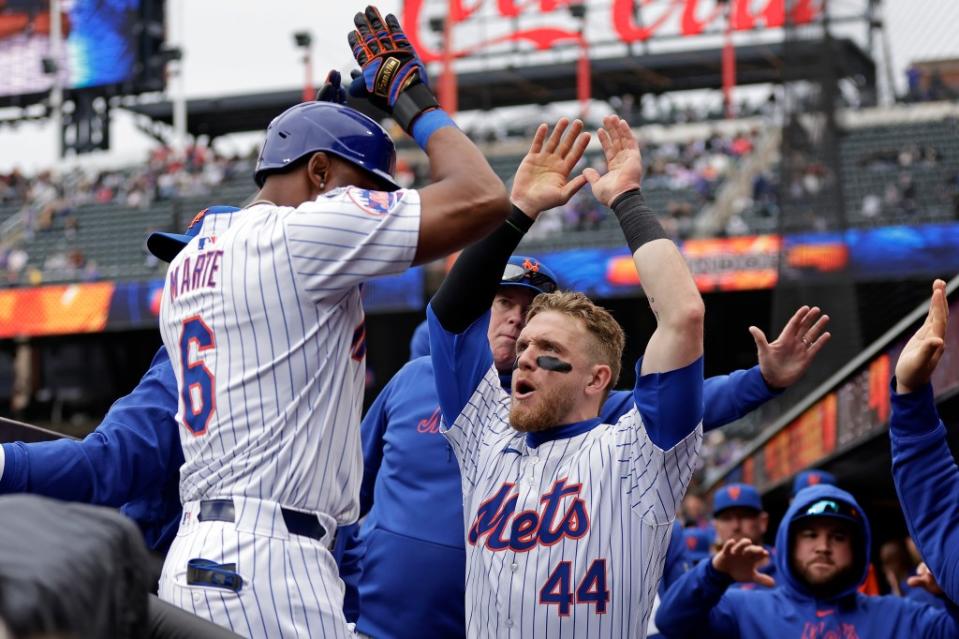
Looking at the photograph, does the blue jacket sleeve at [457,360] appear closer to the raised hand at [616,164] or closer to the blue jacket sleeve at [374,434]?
the raised hand at [616,164]

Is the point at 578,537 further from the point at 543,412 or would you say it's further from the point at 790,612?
the point at 790,612

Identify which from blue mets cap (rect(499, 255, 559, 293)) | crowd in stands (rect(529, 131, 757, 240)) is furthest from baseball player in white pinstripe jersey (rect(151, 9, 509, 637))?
crowd in stands (rect(529, 131, 757, 240))

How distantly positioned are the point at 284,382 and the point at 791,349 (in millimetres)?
1866

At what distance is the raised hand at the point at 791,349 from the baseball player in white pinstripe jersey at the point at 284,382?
5.21 ft

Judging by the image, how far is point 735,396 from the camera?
13.3 ft

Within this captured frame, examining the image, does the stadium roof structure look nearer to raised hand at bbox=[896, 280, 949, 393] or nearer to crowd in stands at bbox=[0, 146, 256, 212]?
crowd in stands at bbox=[0, 146, 256, 212]

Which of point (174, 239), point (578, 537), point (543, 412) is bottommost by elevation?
point (578, 537)

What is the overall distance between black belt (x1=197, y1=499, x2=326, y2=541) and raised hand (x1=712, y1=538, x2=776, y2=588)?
1.77 m

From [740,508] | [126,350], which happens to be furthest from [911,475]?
[126,350]

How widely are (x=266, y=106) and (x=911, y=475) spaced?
41.4 m

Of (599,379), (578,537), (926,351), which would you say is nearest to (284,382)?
(578,537)

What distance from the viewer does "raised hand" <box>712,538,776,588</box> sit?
3.94 metres

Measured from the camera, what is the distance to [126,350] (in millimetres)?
27438

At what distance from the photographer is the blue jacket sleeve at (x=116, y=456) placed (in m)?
2.82
